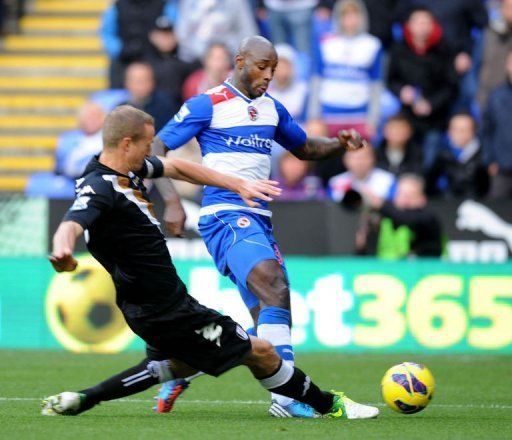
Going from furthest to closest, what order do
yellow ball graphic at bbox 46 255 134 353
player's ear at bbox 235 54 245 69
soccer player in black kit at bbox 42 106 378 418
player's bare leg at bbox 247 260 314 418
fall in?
1. yellow ball graphic at bbox 46 255 134 353
2. player's ear at bbox 235 54 245 69
3. player's bare leg at bbox 247 260 314 418
4. soccer player in black kit at bbox 42 106 378 418

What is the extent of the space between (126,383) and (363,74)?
9.75 metres

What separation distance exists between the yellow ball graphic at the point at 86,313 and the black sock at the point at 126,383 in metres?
6.84

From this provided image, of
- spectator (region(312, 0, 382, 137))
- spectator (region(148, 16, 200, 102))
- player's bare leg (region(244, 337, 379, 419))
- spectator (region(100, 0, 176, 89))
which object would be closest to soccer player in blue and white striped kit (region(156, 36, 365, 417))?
player's bare leg (region(244, 337, 379, 419))

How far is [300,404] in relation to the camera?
9.02 m

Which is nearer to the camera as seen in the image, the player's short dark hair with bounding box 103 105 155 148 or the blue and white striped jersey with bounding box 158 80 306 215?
the player's short dark hair with bounding box 103 105 155 148

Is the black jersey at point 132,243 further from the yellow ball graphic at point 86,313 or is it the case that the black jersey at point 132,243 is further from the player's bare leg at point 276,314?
the yellow ball graphic at point 86,313

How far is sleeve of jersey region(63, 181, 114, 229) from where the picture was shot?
768 centimetres

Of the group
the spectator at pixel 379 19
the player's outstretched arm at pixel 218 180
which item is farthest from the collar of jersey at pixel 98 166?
the spectator at pixel 379 19

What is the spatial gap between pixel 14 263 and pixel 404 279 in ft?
14.6

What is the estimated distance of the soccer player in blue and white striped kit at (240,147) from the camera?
919 cm

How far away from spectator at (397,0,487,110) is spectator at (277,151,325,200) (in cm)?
267

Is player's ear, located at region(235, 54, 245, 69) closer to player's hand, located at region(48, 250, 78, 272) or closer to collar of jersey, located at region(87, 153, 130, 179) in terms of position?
collar of jersey, located at region(87, 153, 130, 179)

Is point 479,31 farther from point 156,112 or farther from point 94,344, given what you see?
point 94,344

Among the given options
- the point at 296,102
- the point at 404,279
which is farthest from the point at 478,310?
the point at 296,102
